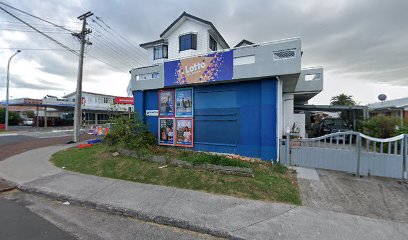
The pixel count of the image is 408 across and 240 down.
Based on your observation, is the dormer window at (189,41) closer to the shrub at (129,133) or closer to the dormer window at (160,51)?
the dormer window at (160,51)

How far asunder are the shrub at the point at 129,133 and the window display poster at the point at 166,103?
1.29m

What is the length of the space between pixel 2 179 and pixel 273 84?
10131 mm

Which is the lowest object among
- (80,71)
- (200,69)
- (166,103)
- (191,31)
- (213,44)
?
(166,103)

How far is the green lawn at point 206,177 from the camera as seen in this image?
4.85m

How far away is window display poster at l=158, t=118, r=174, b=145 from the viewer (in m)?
9.86

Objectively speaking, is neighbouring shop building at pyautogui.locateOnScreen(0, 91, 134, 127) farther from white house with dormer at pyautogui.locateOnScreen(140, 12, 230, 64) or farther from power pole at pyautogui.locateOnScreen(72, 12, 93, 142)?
white house with dormer at pyautogui.locateOnScreen(140, 12, 230, 64)

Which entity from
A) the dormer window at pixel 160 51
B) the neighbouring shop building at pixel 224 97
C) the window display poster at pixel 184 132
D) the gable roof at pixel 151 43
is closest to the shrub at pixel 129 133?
the neighbouring shop building at pixel 224 97

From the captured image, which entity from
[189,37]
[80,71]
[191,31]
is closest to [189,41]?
[189,37]

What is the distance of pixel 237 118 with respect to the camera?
27.3 ft

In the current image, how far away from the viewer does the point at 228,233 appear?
3.29 m

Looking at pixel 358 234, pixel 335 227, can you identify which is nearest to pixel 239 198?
pixel 335 227

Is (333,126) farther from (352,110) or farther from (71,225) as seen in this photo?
(71,225)

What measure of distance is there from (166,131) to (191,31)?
10812 millimetres

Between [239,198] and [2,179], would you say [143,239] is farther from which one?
[2,179]
